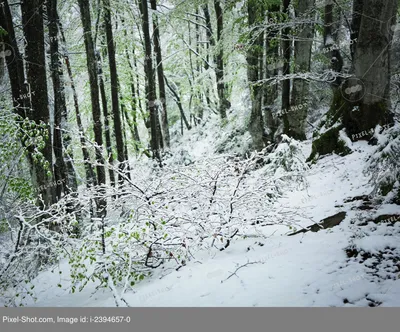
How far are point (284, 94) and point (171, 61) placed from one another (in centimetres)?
1359

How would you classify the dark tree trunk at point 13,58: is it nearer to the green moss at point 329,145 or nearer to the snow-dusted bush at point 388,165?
the green moss at point 329,145

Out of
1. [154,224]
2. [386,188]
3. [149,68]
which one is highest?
[149,68]

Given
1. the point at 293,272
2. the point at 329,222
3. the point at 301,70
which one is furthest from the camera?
the point at 301,70

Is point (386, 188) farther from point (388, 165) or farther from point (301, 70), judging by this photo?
point (301, 70)

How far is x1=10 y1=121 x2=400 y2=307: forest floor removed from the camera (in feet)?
8.45

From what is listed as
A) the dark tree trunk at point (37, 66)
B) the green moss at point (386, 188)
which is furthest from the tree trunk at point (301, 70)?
the dark tree trunk at point (37, 66)

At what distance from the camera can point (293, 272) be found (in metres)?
3.01

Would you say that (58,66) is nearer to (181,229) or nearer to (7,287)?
(7,287)

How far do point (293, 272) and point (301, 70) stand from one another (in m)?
7.00

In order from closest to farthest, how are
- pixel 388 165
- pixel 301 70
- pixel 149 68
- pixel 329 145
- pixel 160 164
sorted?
1. pixel 388 165
2. pixel 329 145
3. pixel 301 70
4. pixel 160 164
5. pixel 149 68

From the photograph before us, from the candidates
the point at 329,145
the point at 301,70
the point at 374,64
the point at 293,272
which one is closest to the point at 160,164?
the point at 301,70

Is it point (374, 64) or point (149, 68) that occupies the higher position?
point (149, 68)

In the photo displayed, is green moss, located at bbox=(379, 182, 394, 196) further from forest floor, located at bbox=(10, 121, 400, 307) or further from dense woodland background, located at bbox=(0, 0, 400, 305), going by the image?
forest floor, located at bbox=(10, 121, 400, 307)

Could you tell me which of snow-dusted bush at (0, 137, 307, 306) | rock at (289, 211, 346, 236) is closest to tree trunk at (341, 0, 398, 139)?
rock at (289, 211, 346, 236)
